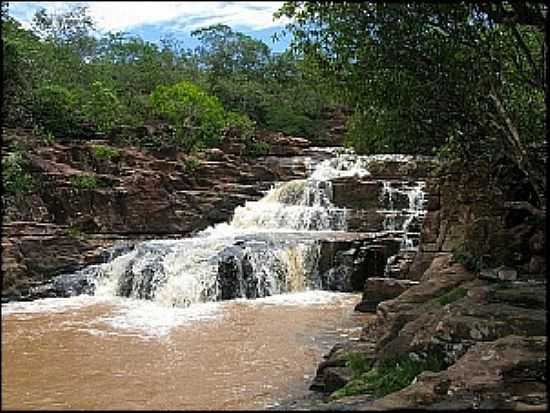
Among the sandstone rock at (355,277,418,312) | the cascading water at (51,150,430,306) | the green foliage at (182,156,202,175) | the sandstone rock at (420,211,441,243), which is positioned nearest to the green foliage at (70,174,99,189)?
the cascading water at (51,150,430,306)

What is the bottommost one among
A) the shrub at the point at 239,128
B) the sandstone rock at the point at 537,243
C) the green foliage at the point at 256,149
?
the sandstone rock at the point at 537,243

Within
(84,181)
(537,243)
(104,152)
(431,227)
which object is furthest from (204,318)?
(104,152)

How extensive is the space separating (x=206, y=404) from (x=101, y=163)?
55.5ft

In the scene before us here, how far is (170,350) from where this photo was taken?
11766 mm

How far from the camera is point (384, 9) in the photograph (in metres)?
8.72

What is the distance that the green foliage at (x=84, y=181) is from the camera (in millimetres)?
22177

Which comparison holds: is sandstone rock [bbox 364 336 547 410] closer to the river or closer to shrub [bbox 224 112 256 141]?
the river

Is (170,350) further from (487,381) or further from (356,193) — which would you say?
(356,193)

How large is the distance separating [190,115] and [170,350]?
21470mm

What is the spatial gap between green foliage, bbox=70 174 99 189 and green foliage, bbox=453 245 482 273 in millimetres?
13463

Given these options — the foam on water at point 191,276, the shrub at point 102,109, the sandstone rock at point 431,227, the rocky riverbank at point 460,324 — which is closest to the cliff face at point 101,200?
the foam on water at point 191,276

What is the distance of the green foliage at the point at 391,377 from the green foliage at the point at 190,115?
73.6 ft

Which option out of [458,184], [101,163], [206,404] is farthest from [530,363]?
[101,163]

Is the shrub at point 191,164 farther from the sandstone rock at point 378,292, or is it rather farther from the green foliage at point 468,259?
the green foliage at point 468,259
